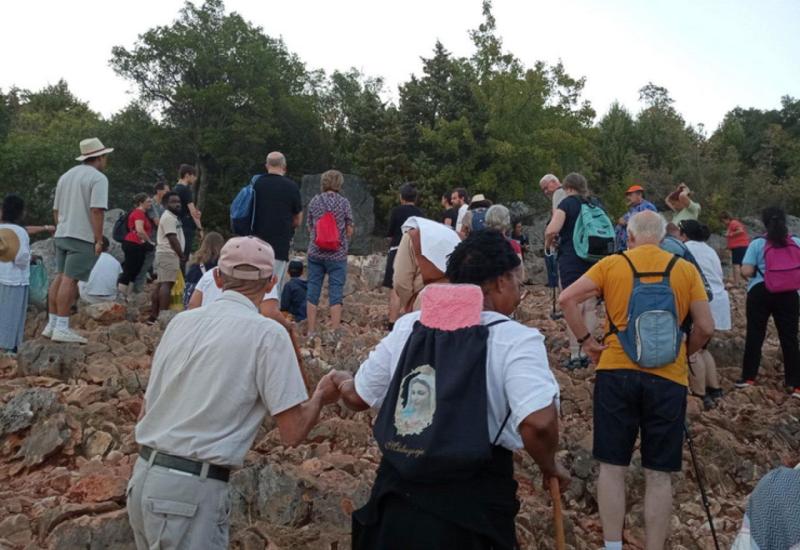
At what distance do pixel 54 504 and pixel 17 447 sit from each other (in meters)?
1.27

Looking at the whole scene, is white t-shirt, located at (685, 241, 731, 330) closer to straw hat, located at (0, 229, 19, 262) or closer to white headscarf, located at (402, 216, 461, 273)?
white headscarf, located at (402, 216, 461, 273)

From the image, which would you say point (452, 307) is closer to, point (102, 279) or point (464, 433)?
point (464, 433)

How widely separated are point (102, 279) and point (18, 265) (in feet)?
6.81

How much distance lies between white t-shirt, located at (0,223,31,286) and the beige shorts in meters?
1.73

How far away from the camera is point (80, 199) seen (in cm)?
729

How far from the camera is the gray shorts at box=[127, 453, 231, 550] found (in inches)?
113

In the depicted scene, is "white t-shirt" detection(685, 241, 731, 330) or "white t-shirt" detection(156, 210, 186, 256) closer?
"white t-shirt" detection(685, 241, 731, 330)

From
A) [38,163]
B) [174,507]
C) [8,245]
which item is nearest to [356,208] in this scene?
[38,163]

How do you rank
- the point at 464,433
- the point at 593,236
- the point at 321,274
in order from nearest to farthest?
the point at 464,433, the point at 593,236, the point at 321,274

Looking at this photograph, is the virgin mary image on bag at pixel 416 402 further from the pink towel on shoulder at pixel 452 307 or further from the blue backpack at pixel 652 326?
the blue backpack at pixel 652 326

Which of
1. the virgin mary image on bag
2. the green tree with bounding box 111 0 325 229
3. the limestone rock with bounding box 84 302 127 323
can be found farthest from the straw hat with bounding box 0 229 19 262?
the green tree with bounding box 111 0 325 229

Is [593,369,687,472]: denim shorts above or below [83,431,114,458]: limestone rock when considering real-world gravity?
above

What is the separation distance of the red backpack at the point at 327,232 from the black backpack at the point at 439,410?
5.72 meters

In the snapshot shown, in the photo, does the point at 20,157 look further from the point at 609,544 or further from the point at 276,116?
the point at 609,544
